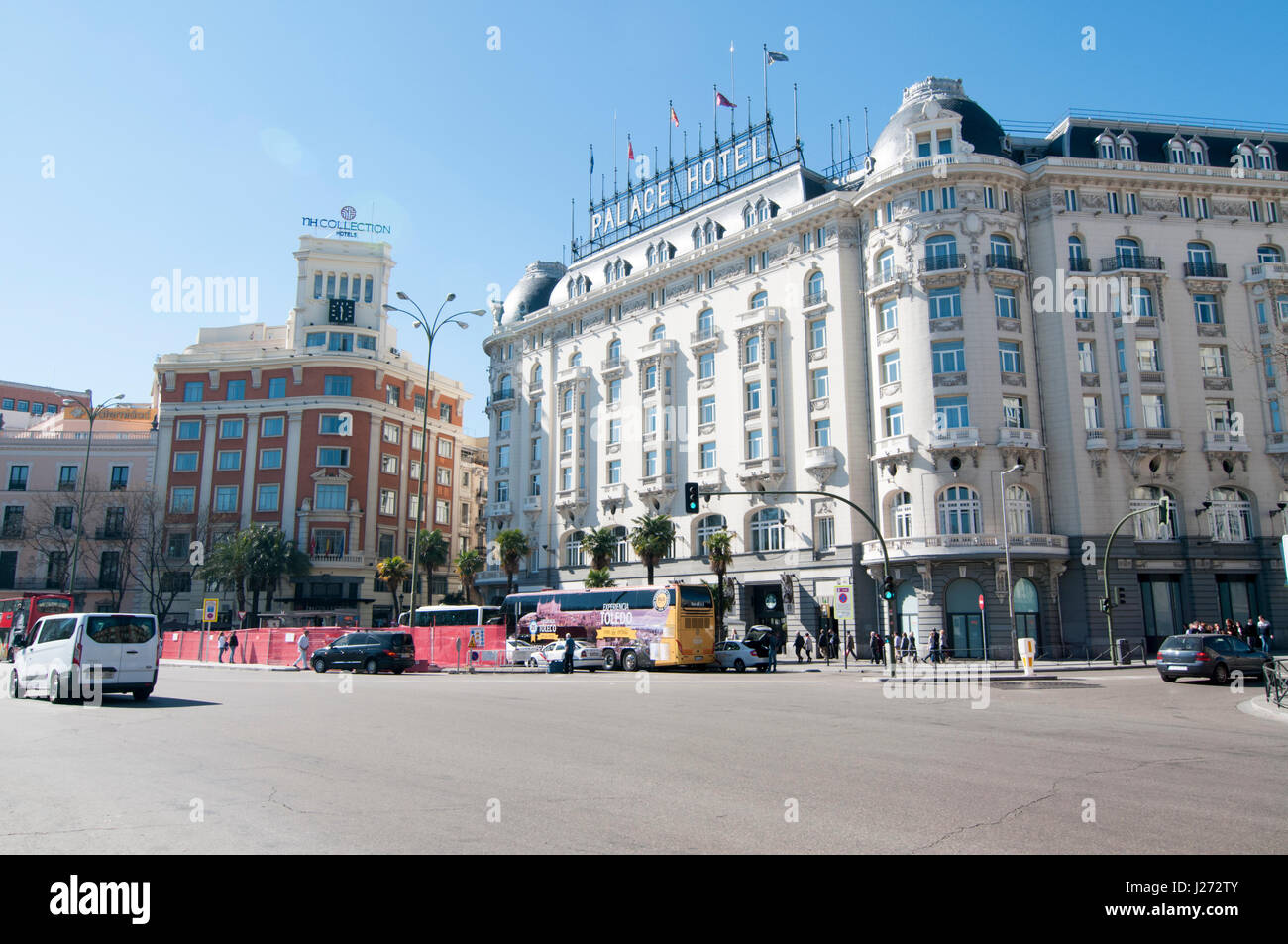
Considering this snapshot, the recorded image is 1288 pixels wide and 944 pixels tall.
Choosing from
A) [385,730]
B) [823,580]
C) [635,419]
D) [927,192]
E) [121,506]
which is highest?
[927,192]

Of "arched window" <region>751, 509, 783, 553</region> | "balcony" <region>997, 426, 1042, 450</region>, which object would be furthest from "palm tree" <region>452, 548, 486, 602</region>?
"balcony" <region>997, 426, 1042, 450</region>

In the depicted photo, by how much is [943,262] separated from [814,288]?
7820mm

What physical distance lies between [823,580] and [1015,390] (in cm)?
1380

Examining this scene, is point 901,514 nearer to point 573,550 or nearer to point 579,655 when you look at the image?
point 579,655

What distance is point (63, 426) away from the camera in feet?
253

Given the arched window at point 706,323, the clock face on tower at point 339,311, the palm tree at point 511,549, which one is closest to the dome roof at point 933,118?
the arched window at point 706,323

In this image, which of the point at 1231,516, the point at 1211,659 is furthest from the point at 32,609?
the point at 1231,516

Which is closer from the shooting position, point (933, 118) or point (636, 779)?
point (636, 779)

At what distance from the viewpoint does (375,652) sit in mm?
34719

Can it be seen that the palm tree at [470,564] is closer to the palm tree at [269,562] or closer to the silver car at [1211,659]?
the palm tree at [269,562]

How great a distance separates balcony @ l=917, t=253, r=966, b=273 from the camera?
1715 inches

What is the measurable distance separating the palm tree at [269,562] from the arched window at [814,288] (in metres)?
41.6
